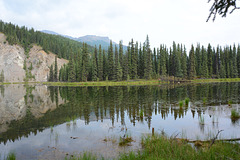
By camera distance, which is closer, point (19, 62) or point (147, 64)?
point (147, 64)

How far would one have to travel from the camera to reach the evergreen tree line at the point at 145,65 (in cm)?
8100

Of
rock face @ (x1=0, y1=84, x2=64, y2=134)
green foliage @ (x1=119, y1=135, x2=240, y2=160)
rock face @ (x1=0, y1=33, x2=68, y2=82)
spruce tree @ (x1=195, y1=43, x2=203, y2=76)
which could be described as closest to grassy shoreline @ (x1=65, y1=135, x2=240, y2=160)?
green foliage @ (x1=119, y1=135, x2=240, y2=160)

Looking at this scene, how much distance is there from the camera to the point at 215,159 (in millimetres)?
5324

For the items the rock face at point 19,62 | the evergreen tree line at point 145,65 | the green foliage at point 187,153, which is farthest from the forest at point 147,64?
the green foliage at point 187,153

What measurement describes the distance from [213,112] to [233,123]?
3.38m

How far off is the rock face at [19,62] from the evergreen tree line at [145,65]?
2600 inches

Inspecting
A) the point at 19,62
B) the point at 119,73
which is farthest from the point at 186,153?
the point at 19,62

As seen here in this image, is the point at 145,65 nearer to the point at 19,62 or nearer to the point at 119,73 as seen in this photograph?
the point at 119,73

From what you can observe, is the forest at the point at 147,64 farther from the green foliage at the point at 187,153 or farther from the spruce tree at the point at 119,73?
the green foliage at the point at 187,153

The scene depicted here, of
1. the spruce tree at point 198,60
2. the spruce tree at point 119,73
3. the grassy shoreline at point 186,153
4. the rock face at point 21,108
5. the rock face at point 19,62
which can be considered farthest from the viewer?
the rock face at point 19,62

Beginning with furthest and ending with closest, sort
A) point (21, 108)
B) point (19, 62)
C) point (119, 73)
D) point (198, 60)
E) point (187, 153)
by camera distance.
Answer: point (19, 62), point (198, 60), point (119, 73), point (21, 108), point (187, 153)

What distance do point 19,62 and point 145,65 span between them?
112648 millimetres

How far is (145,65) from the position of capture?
80750 millimetres

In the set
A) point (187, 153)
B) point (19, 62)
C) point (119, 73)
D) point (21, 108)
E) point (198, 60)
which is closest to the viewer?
point (187, 153)
